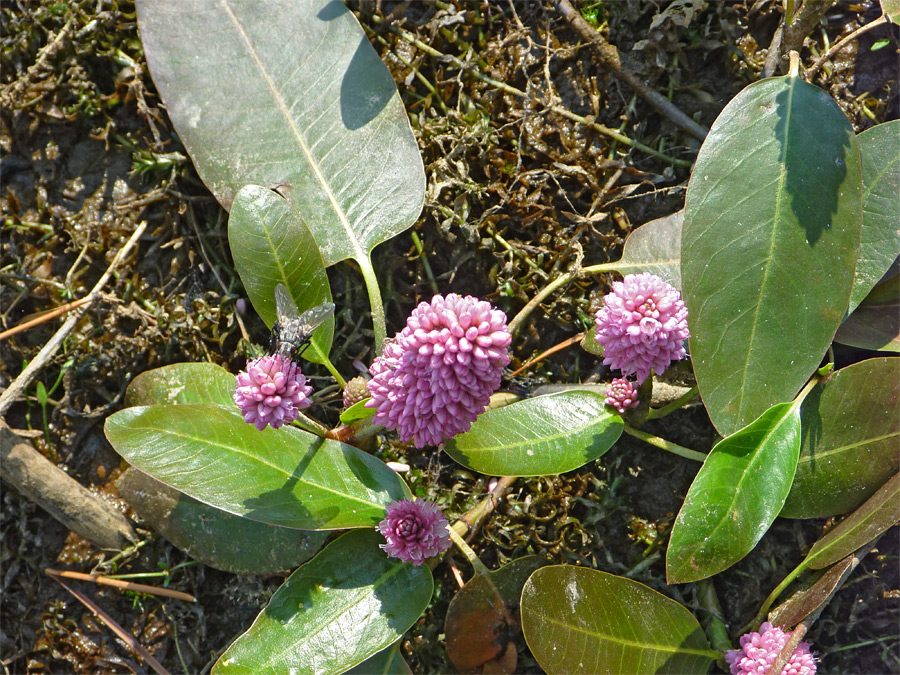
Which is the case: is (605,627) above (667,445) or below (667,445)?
below

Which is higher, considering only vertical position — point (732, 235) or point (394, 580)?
point (732, 235)

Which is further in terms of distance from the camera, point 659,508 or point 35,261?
point 35,261

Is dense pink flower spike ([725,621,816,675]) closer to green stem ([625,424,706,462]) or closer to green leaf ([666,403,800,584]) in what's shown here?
green leaf ([666,403,800,584])

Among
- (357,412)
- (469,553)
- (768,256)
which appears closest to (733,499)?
(768,256)

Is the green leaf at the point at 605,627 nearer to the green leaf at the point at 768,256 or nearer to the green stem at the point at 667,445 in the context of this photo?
the green stem at the point at 667,445

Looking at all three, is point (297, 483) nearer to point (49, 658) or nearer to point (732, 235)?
point (49, 658)

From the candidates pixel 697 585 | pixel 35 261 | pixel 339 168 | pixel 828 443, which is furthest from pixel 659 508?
→ pixel 35 261

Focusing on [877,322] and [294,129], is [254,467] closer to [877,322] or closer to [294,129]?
[294,129]
